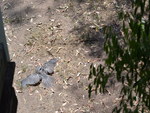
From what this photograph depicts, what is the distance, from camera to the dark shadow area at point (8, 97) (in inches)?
162

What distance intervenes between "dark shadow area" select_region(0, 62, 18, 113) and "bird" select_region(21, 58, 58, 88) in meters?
0.31


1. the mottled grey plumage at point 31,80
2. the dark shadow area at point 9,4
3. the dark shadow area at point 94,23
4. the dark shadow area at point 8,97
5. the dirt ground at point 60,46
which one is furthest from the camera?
the dark shadow area at point 9,4

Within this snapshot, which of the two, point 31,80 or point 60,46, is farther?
point 60,46

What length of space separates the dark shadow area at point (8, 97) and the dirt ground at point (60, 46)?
102 mm

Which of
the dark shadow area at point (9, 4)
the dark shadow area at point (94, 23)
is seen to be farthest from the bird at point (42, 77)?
the dark shadow area at point (9, 4)

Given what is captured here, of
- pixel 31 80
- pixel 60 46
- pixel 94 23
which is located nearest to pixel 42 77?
pixel 31 80

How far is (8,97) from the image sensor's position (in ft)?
13.9

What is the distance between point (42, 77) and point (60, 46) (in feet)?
2.07

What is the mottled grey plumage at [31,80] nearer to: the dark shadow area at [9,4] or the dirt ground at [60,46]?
the dirt ground at [60,46]

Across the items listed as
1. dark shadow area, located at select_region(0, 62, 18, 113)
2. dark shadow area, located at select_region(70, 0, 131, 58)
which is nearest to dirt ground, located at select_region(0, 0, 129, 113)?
dark shadow area, located at select_region(70, 0, 131, 58)

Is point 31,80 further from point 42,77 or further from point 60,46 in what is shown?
point 60,46

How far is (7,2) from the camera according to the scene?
6.29 metres

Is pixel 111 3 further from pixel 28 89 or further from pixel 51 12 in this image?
pixel 28 89

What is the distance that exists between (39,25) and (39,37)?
0.30 meters
